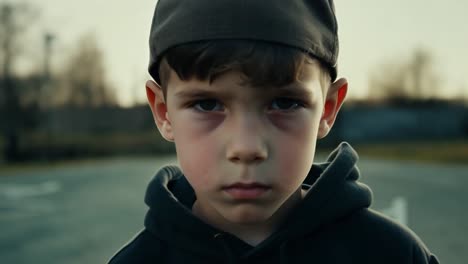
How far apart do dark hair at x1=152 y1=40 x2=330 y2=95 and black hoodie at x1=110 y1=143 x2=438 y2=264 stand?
20.5 inches

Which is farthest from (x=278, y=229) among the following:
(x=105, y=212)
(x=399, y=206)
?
(x=105, y=212)

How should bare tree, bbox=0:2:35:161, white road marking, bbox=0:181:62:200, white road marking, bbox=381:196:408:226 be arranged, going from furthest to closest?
bare tree, bbox=0:2:35:161
white road marking, bbox=0:181:62:200
white road marking, bbox=381:196:408:226

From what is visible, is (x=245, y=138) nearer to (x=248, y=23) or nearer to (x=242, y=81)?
(x=242, y=81)

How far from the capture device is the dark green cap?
1.74 meters

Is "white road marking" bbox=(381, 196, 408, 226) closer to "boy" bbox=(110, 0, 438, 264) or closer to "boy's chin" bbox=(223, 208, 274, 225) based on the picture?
"boy" bbox=(110, 0, 438, 264)

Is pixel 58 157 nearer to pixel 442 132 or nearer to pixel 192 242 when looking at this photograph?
pixel 442 132

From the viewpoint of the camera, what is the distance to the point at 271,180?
5.66 ft

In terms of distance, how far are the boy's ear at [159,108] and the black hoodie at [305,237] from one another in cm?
27

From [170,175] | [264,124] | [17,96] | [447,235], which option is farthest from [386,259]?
[17,96]

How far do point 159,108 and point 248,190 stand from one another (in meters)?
0.51

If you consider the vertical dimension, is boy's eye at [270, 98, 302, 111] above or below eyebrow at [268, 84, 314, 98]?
below

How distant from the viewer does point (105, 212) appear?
1134cm

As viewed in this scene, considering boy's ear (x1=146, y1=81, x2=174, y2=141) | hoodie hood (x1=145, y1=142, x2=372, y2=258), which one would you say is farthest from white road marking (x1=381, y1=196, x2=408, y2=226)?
boy's ear (x1=146, y1=81, x2=174, y2=141)

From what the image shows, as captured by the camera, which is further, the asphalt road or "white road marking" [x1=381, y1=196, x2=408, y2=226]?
"white road marking" [x1=381, y1=196, x2=408, y2=226]
